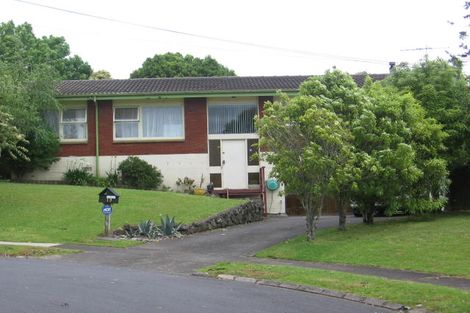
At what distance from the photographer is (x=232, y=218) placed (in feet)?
71.7

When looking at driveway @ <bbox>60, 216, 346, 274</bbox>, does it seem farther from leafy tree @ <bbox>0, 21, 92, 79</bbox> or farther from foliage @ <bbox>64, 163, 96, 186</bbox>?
leafy tree @ <bbox>0, 21, 92, 79</bbox>

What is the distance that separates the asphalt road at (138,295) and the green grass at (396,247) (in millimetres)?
3436

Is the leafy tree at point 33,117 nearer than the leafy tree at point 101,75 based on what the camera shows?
Yes

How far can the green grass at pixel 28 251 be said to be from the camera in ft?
49.2

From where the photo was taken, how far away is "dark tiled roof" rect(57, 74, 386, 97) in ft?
92.9

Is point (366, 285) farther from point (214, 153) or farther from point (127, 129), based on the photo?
point (127, 129)

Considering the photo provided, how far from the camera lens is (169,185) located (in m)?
28.6

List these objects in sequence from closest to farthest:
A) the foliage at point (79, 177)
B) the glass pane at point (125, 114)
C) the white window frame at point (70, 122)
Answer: the foliage at point (79, 177) → the white window frame at point (70, 122) → the glass pane at point (125, 114)

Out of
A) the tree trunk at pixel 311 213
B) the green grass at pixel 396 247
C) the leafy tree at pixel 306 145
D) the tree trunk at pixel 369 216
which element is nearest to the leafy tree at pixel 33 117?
the leafy tree at pixel 306 145

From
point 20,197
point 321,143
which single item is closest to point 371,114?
point 321,143

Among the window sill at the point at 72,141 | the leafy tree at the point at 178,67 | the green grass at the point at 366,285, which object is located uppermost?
the leafy tree at the point at 178,67

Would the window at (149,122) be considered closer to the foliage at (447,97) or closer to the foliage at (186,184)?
the foliage at (186,184)

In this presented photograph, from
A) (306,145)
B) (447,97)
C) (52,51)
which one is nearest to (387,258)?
(306,145)

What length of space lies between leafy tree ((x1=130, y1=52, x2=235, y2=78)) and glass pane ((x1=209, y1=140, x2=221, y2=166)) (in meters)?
25.6
